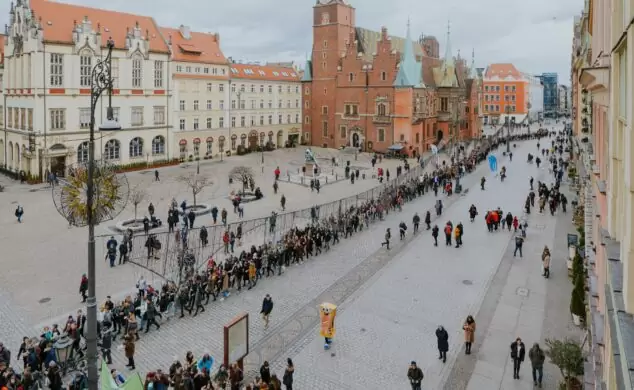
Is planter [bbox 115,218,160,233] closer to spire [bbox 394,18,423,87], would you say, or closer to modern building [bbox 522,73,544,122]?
spire [bbox 394,18,423,87]

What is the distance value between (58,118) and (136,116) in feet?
26.6

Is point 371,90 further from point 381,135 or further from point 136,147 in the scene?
point 136,147

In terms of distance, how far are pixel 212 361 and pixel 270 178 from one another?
117 feet

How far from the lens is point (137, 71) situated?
54.5m

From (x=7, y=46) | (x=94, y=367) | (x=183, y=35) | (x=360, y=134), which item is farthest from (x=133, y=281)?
(x=360, y=134)

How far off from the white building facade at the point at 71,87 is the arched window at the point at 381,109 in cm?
2682

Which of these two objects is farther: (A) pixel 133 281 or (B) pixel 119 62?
(B) pixel 119 62

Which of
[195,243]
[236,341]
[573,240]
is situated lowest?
[236,341]

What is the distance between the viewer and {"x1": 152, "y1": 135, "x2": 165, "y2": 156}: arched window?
5680 centimetres

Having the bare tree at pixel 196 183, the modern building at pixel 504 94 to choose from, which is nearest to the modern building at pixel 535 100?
the modern building at pixel 504 94

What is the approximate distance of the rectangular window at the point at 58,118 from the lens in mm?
47781

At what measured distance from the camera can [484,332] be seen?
16859 millimetres

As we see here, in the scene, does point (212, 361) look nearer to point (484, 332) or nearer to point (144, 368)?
point (144, 368)

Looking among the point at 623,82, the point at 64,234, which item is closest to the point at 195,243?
the point at 64,234
